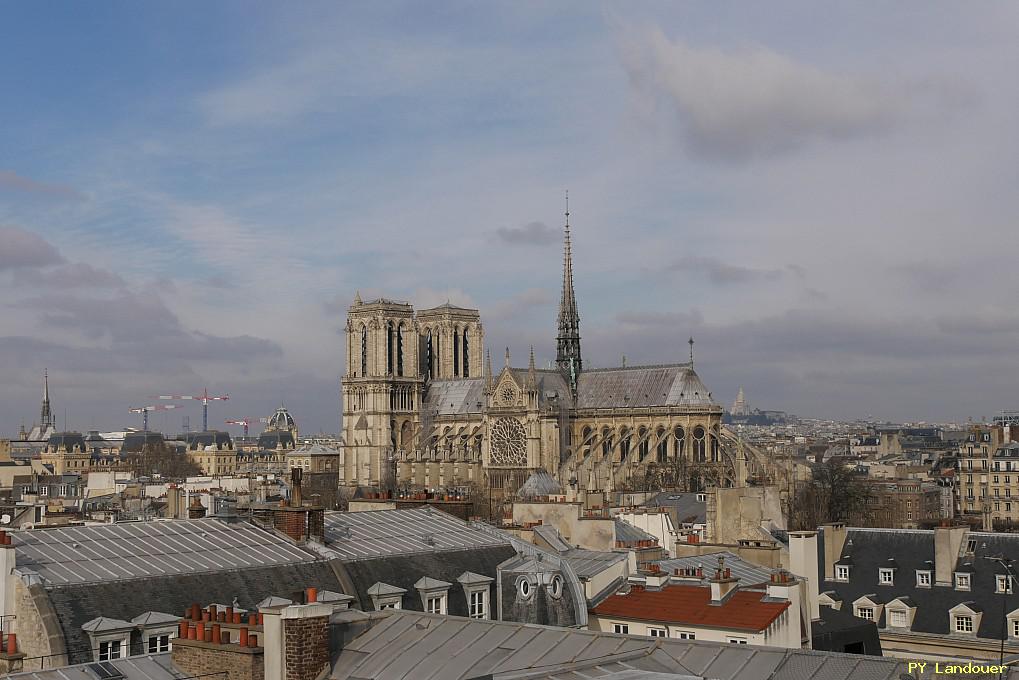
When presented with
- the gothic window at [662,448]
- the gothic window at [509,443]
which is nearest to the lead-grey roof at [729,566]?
the gothic window at [662,448]

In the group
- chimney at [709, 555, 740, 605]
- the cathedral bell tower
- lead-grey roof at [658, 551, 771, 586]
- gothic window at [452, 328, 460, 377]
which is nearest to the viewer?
chimney at [709, 555, 740, 605]

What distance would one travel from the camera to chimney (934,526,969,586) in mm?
41750

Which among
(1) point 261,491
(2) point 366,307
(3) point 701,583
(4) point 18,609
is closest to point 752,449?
(1) point 261,491

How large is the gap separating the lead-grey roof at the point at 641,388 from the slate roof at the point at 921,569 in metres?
78.3

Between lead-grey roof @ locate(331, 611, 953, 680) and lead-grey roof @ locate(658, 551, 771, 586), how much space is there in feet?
39.7

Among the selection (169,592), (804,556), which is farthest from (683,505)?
(169,592)

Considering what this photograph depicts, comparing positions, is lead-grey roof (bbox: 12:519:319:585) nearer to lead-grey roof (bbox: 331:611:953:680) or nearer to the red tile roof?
the red tile roof

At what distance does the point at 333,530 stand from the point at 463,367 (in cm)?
12968

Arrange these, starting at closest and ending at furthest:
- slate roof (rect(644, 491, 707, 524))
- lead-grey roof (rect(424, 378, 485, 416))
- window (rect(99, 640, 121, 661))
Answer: window (rect(99, 640, 121, 661)), slate roof (rect(644, 491, 707, 524)), lead-grey roof (rect(424, 378, 485, 416))

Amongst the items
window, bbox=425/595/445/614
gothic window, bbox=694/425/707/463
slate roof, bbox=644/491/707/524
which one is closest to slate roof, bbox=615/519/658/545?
slate roof, bbox=644/491/707/524

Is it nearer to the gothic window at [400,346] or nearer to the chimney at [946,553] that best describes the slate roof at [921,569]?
the chimney at [946,553]

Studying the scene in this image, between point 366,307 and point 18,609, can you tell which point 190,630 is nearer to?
point 18,609

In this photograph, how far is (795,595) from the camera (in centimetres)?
2706

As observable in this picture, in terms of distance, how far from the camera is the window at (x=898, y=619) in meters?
40.9
